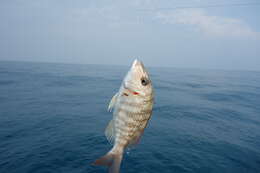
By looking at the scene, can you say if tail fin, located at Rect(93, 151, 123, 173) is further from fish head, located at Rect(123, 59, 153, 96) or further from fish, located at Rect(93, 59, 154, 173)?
fish head, located at Rect(123, 59, 153, 96)

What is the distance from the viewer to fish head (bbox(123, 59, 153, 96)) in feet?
10.7

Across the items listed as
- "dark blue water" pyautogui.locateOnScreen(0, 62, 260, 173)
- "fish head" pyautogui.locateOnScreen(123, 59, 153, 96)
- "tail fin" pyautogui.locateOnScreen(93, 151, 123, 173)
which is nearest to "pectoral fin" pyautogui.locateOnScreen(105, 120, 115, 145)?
"tail fin" pyautogui.locateOnScreen(93, 151, 123, 173)

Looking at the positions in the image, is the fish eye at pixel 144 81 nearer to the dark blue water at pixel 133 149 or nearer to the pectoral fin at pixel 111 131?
the pectoral fin at pixel 111 131

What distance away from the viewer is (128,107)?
337 centimetres

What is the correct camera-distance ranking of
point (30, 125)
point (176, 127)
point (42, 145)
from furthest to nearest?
point (176, 127) < point (30, 125) < point (42, 145)

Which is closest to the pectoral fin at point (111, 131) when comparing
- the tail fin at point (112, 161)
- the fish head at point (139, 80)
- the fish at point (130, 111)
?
the fish at point (130, 111)

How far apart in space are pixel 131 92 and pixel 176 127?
12.6 m

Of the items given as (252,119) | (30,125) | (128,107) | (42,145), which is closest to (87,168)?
(42,145)

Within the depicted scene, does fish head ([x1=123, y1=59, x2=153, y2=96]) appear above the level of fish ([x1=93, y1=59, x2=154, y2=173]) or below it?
above

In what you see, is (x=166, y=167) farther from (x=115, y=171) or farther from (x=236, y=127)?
(x=236, y=127)

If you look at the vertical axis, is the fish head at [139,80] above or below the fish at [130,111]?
above

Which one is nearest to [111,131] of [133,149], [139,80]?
[139,80]

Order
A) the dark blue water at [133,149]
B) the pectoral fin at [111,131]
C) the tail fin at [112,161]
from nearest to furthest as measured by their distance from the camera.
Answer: the tail fin at [112,161] → the pectoral fin at [111,131] → the dark blue water at [133,149]

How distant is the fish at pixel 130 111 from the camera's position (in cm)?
326
